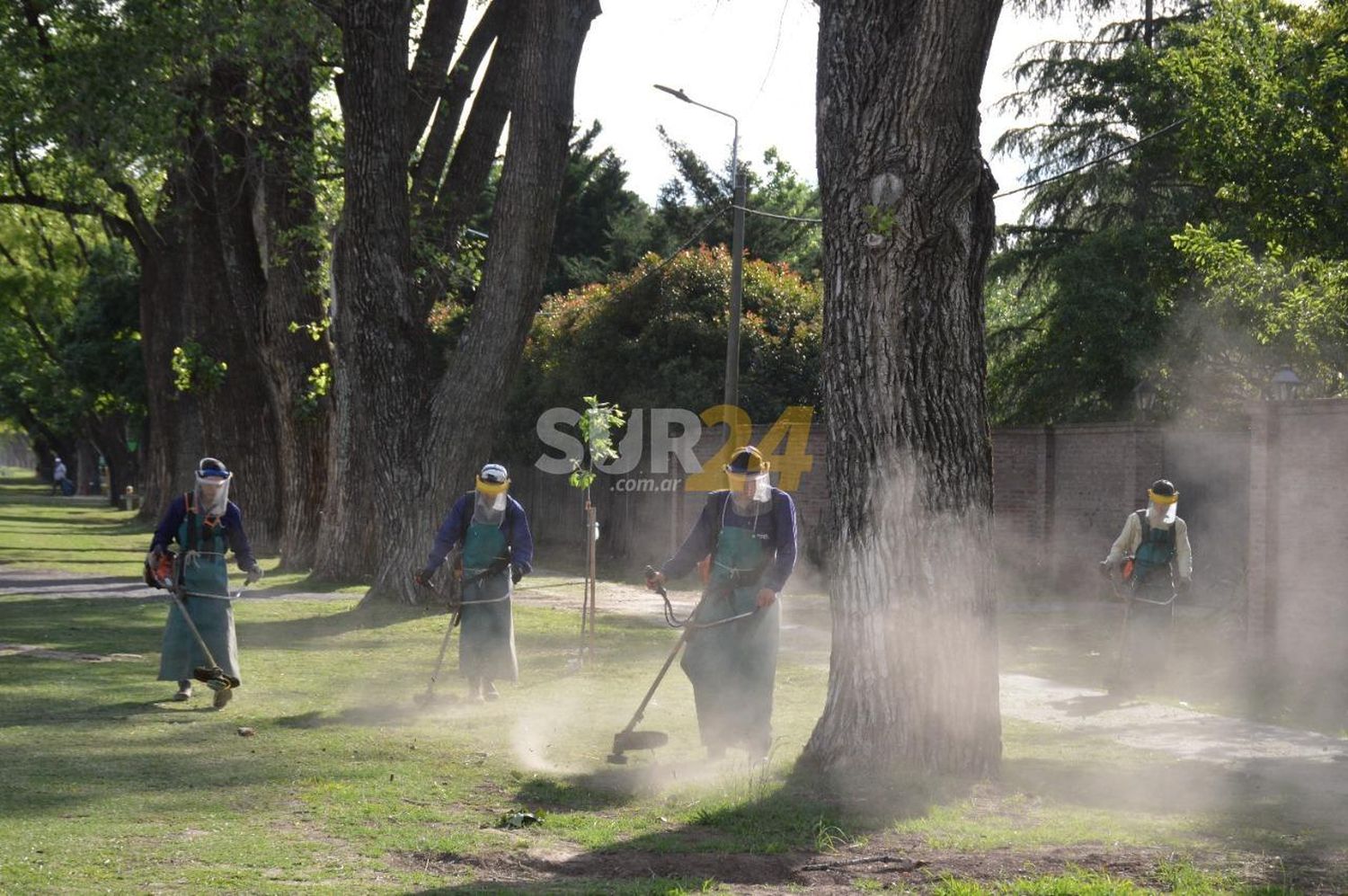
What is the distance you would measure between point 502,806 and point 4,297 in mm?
49894

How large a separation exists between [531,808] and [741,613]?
6.99 ft

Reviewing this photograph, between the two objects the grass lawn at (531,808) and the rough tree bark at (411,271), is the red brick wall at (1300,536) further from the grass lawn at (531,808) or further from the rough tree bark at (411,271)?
the rough tree bark at (411,271)

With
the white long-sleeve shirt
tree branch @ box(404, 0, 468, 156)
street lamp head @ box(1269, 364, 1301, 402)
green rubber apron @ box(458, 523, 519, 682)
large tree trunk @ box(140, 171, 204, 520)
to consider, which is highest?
tree branch @ box(404, 0, 468, 156)

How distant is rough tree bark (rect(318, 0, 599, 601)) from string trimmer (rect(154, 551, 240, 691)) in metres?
6.60

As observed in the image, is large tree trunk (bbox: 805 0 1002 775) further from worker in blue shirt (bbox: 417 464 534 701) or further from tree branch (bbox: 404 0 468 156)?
tree branch (bbox: 404 0 468 156)

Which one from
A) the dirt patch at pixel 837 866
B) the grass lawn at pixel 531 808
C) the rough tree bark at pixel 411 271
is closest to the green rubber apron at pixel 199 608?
the grass lawn at pixel 531 808

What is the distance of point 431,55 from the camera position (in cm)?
2114

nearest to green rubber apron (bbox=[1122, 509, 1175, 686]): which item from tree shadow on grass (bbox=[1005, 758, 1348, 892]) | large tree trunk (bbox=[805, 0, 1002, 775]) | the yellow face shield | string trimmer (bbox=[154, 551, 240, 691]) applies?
tree shadow on grass (bbox=[1005, 758, 1348, 892])

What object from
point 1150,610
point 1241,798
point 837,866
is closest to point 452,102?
point 1150,610

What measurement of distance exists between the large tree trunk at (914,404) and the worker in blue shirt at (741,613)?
43.0 inches

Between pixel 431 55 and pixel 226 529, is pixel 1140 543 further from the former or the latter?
pixel 431 55

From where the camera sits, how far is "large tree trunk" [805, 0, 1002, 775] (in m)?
8.18

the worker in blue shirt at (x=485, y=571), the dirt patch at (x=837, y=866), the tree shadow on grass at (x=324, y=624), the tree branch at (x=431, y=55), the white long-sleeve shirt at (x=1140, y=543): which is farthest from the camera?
the tree branch at (x=431, y=55)

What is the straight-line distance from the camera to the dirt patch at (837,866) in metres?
6.34
